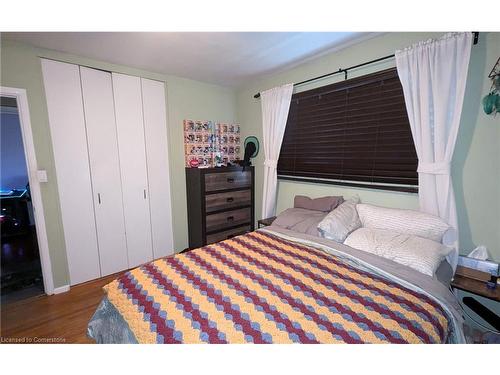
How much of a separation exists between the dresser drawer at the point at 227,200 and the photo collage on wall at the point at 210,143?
51 cm

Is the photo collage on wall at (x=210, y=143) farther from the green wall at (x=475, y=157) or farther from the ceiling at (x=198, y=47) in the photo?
the green wall at (x=475, y=157)

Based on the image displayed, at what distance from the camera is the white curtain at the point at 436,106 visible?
1.54 metres

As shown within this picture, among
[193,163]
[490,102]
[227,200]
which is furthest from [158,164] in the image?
[490,102]

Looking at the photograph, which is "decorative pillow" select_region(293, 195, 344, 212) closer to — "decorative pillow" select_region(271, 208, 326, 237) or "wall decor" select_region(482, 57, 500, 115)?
"decorative pillow" select_region(271, 208, 326, 237)

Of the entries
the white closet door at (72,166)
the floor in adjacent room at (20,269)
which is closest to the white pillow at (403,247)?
the white closet door at (72,166)

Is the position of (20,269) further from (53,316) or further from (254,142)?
(254,142)

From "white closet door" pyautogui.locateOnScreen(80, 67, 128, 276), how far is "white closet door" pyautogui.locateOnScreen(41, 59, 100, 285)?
0.20 ft

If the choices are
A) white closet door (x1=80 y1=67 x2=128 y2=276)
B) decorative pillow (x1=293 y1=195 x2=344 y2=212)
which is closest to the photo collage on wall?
white closet door (x1=80 y1=67 x2=128 y2=276)

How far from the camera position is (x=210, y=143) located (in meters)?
3.32

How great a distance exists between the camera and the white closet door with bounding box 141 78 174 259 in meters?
2.81

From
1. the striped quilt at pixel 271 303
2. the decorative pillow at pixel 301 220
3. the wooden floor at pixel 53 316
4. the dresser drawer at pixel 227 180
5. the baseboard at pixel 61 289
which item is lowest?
the wooden floor at pixel 53 316

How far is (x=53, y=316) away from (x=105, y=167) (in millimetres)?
1530
